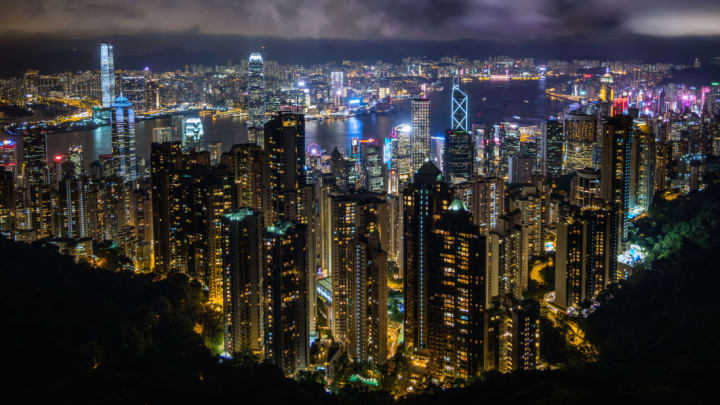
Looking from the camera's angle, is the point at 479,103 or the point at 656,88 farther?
the point at 479,103

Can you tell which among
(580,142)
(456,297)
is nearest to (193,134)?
(580,142)

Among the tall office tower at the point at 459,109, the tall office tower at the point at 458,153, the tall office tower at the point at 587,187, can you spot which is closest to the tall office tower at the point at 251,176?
the tall office tower at the point at 587,187

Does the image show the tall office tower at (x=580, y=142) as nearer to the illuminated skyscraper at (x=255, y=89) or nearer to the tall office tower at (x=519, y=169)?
the tall office tower at (x=519, y=169)

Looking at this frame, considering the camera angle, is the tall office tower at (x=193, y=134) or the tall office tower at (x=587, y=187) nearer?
the tall office tower at (x=587, y=187)

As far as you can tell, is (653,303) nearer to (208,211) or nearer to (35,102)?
(208,211)

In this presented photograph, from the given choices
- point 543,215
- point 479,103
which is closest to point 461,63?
point 479,103

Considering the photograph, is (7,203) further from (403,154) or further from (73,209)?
(403,154)
